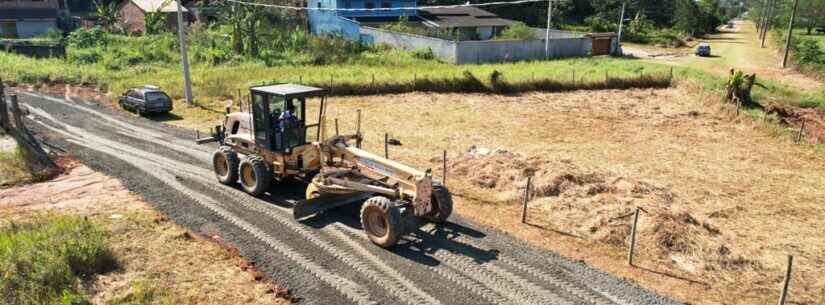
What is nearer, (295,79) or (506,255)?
(506,255)

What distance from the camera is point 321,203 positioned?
1216 centimetres

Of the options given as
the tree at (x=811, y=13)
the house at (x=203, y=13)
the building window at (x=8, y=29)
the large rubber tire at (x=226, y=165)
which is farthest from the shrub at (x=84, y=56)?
the tree at (x=811, y=13)

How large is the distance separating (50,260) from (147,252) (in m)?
1.62

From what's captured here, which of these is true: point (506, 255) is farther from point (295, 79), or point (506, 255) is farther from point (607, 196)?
point (295, 79)

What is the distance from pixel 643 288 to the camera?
381 inches

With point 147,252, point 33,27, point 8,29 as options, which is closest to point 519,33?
point 147,252

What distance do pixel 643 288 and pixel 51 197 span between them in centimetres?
1354

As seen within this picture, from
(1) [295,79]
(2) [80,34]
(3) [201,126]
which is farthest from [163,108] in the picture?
(2) [80,34]

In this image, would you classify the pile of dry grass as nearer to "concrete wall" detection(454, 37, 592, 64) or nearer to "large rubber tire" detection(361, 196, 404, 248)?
"concrete wall" detection(454, 37, 592, 64)

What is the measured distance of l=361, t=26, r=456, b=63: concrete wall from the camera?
41.1 m

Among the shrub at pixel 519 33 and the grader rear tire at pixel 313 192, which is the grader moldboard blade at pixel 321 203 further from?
the shrub at pixel 519 33

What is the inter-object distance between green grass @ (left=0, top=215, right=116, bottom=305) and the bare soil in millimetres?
315

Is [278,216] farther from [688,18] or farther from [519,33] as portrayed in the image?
[688,18]

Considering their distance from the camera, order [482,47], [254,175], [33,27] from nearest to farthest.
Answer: [254,175], [482,47], [33,27]
